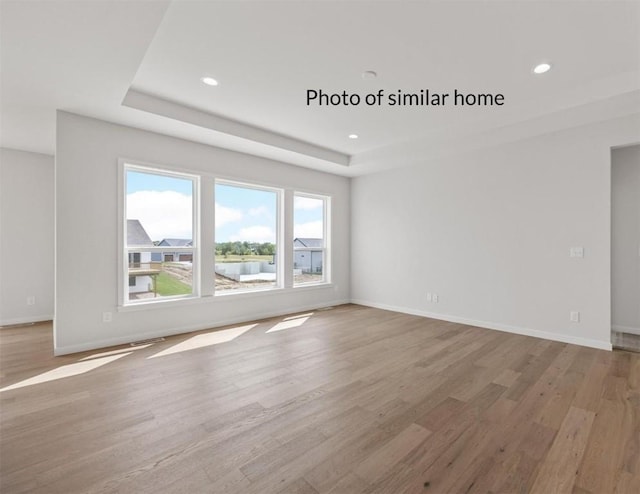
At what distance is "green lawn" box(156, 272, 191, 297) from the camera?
4.20m

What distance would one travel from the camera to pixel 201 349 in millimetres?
3607

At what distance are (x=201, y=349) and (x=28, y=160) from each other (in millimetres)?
4353

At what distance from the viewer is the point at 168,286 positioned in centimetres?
427

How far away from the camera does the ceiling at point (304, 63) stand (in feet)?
6.98

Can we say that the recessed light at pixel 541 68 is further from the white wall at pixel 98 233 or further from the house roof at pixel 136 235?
the house roof at pixel 136 235

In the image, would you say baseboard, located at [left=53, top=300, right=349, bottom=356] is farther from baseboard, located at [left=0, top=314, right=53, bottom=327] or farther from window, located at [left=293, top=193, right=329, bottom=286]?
baseboard, located at [left=0, top=314, right=53, bottom=327]

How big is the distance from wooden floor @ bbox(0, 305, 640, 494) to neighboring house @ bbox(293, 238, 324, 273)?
7.73 feet

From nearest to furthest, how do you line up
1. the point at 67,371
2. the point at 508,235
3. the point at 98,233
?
1. the point at 67,371
2. the point at 98,233
3. the point at 508,235

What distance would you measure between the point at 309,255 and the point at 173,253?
2.59 metres

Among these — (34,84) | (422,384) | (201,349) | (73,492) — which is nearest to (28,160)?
(34,84)

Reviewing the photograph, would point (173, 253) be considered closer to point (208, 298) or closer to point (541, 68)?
point (208, 298)

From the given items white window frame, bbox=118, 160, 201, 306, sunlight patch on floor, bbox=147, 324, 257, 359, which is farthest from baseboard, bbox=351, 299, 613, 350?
white window frame, bbox=118, 160, 201, 306

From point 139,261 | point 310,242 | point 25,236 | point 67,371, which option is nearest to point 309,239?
point 310,242

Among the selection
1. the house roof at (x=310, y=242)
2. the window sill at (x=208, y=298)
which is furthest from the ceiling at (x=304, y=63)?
the window sill at (x=208, y=298)
